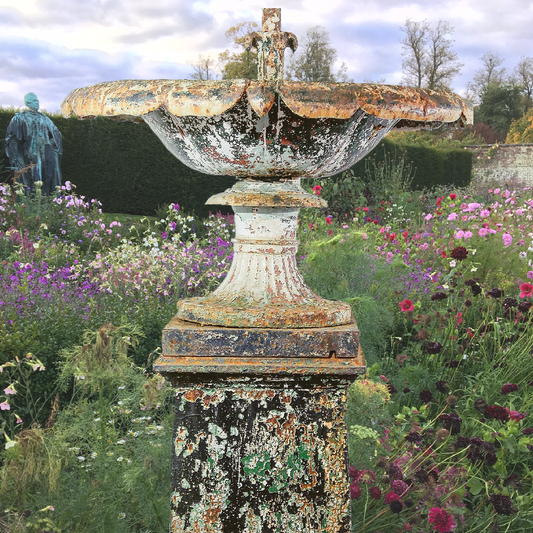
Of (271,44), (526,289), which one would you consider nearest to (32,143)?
(526,289)

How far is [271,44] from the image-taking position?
1621mm

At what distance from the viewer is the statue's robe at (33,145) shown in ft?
27.2

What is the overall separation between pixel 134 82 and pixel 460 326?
119 inches

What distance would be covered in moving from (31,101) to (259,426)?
820 centimetres

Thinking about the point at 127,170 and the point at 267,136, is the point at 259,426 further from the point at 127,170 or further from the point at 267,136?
the point at 127,170

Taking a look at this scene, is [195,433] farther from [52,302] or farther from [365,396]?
[52,302]

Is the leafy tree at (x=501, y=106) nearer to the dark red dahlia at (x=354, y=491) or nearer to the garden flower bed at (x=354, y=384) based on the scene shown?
the garden flower bed at (x=354, y=384)

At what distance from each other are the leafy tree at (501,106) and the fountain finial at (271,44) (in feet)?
118

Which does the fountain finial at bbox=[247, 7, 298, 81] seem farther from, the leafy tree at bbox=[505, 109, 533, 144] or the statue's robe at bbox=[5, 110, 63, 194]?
the leafy tree at bbox=[505, 109, 533, 144]

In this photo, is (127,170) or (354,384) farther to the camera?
(127,170)

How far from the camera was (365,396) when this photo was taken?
2.36 m

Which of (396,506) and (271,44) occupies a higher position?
(271,44)

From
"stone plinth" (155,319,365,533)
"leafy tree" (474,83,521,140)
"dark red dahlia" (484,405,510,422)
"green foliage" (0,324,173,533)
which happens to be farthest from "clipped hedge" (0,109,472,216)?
"leafy tree" (474,83,521,140)

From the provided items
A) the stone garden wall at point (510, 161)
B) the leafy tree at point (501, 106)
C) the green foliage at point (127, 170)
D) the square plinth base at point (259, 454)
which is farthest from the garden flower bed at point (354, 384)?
the leafy tree at point (501, 106)
